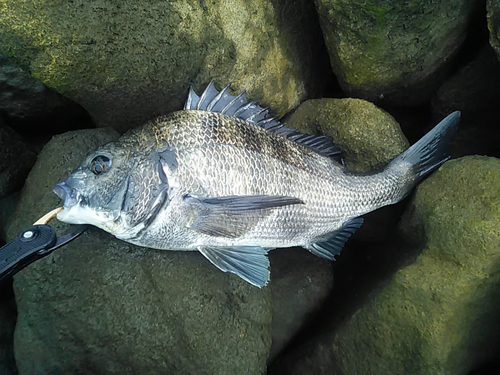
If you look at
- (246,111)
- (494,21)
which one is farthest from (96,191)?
(494,21)

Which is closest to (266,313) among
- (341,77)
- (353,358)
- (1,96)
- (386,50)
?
(353,358)

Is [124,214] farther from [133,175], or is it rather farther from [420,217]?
[420,217]

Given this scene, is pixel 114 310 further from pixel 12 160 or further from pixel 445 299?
pixel 445 299

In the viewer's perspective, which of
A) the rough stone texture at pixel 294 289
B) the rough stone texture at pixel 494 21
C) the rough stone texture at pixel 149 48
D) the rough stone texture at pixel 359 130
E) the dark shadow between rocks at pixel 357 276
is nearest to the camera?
the rough stone texture at pixel 149 48

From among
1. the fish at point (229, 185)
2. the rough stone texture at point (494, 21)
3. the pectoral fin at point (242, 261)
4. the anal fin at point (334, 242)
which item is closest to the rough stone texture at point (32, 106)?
the fish at point (229, 185)

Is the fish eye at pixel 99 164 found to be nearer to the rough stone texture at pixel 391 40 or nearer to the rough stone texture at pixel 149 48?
the rough stone texture at pixel 149 48

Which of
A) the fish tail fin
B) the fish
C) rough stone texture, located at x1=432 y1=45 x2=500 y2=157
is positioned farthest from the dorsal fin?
rough stone texture, located at x1=432 y1=45 x2=500 y2=157
